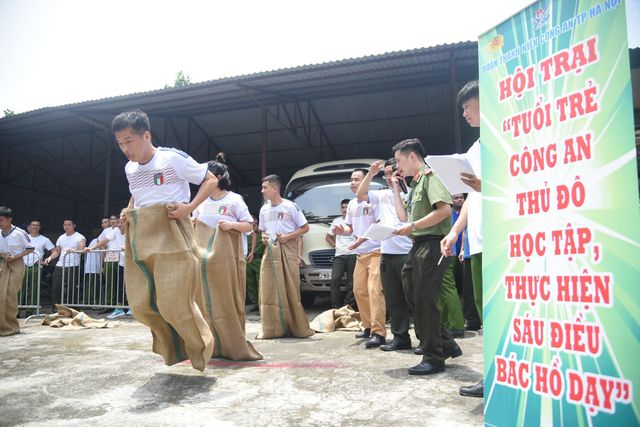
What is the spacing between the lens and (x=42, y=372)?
389cm

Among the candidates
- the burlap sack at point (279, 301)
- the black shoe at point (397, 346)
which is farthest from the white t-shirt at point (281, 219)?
the black shoe at point (397, 346)

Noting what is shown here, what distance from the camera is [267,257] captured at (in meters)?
5.77

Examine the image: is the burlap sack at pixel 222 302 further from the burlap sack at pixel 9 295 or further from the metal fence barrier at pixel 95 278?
the metal fence barrier at pixel 95 278

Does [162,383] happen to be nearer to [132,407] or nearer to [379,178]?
[132,407]

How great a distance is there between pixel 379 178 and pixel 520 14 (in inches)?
225

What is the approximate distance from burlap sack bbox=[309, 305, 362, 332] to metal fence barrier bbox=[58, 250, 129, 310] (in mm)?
4051

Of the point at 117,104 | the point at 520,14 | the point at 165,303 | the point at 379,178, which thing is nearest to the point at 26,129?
the point at 117,104

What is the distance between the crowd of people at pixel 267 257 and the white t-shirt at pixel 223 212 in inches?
0.4

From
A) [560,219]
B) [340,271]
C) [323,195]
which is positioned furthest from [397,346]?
[323,195]

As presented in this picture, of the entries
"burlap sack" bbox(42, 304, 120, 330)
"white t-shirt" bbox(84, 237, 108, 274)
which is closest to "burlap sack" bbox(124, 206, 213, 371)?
"burlap sack" bbox(42, 304, 120, 330)

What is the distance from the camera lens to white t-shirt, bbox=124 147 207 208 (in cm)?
351

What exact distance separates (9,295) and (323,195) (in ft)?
15.3

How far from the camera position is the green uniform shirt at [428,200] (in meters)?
3.51

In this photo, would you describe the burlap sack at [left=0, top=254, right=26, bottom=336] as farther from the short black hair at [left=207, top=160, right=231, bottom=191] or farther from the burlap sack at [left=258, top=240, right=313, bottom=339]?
the short black hair at [left=207, top=160, right=231, bottom=191]
